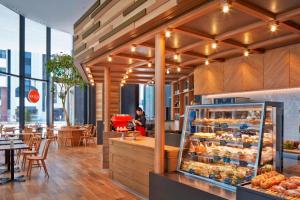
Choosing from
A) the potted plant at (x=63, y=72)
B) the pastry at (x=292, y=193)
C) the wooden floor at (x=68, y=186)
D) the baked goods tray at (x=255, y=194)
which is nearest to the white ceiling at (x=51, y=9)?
the potted plant at (x=63, y=72)

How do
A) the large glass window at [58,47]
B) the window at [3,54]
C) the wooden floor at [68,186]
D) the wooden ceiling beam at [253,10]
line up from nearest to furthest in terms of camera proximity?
the wooden ceiling beam at [253,10], the wooden floor at [68,186], the window at [3,54], the large glass window at [58,47]

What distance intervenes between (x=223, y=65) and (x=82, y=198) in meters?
4.41

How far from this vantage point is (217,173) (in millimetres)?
3742

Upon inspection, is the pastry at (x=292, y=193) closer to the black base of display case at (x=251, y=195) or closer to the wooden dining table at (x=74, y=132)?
the black base of display case at (x=251, y=195)

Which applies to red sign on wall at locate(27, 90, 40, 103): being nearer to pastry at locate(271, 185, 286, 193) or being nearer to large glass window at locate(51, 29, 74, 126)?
large glass window at locate(51, 29, 74, 126)

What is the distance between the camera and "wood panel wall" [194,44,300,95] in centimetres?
513

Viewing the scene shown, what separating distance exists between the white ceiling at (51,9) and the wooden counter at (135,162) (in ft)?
22.1

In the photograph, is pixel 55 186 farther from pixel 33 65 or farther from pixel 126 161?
pixel 33 65

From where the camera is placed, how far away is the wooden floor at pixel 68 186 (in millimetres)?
5094

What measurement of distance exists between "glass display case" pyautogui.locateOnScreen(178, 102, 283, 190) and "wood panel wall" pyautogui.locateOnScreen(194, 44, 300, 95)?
1962mm

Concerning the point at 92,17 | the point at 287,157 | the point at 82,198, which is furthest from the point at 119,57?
the point at 287,157

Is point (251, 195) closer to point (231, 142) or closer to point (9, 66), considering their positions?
point (231, 142)

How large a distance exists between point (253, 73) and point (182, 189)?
11.0 ft

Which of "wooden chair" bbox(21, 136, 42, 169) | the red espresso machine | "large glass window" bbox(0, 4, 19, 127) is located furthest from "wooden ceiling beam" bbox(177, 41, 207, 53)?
"large glass window" bbox(0, 4, 19, 127)
